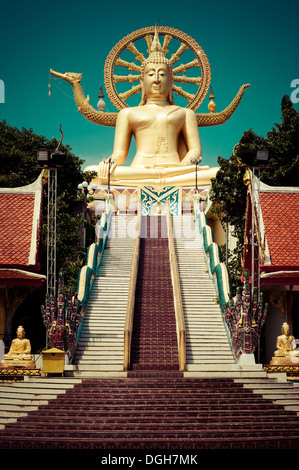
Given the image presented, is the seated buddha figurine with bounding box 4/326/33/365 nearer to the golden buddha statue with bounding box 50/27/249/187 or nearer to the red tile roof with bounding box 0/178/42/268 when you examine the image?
the red tile roof with bounding box 0/178/42/268

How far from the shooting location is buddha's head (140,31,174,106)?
31.8m

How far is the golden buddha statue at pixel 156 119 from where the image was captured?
2934cm

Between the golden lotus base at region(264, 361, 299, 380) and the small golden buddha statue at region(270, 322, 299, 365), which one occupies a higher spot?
the small golden buddha statue at region(270, 322, 299, 365)

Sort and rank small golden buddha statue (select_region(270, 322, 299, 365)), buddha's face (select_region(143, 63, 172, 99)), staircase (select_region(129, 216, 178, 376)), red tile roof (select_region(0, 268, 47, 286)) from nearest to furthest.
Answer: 1. staircase (select_region(129, 216, 178, 376))
2. small golden buddha statue (select_region(270, 322, 299, 365))
3. red tile roof (select_region(0, 268, 47, 286))
4. buddha's face (select_region(143, 63, 172, 99))

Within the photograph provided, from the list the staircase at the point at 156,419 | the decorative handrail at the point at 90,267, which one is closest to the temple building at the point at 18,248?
the decorative handrail at the point at 90,267

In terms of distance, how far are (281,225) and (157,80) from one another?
1330 cm

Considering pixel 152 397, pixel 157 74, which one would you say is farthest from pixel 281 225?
pixel 157 74

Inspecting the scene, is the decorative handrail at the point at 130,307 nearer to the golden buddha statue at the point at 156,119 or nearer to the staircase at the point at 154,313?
the staircase at the point at 154,313

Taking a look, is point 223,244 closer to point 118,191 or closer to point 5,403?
point 118,191

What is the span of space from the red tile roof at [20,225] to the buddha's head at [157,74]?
38.9 ft

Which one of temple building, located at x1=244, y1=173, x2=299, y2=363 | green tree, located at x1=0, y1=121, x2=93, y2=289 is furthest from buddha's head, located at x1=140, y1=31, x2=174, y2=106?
temple building, located at x1=244, y1=173, x2=299, y2=363

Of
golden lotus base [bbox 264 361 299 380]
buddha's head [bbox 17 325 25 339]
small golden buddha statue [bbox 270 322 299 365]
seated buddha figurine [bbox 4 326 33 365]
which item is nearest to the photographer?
golden lotus base [bbox 264 361 299 380]

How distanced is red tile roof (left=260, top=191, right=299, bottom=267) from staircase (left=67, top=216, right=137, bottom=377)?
412cm
